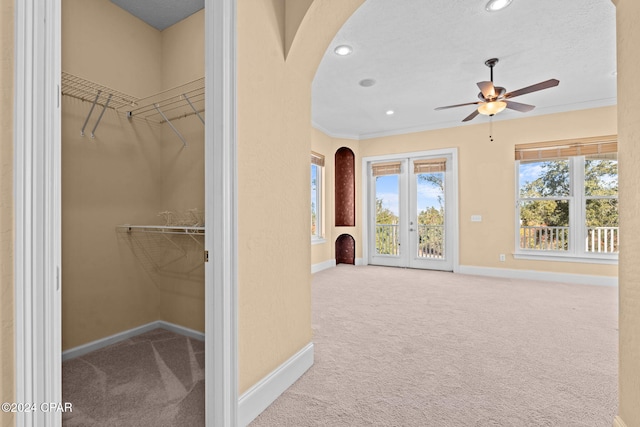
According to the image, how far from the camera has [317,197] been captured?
573 centimetres

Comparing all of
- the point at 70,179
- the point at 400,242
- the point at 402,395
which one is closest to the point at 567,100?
the point at 400,242

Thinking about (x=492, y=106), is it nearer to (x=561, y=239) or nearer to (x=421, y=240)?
(x=561, y=239)

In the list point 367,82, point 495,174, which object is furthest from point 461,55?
point 495,174

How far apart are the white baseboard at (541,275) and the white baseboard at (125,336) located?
455 centimetres

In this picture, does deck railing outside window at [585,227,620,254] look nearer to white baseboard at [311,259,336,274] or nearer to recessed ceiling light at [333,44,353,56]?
white baseboard at [311,259,336,274]

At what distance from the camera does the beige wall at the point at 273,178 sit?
4.92 ft

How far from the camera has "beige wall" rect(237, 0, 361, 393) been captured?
1.50 meters

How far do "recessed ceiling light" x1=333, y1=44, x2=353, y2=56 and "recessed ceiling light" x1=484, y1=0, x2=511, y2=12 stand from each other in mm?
1210

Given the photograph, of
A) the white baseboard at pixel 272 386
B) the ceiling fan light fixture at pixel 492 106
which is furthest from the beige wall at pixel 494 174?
the white baseboard at pixel 272 386

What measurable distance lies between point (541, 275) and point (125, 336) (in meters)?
5.60

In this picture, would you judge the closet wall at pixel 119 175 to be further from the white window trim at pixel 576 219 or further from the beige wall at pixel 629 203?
the white window trim at pixel 576 219

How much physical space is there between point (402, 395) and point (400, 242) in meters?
4.39

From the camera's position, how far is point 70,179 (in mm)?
2219

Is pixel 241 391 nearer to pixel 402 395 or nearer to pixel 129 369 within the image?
pixel 402 395
